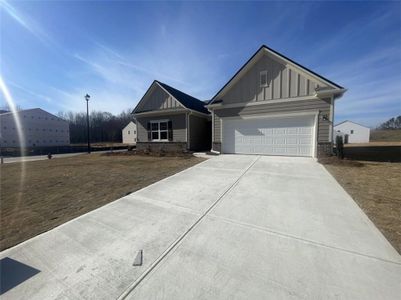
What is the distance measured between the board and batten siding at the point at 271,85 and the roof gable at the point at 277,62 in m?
0.07

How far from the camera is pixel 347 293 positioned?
1.63 metres

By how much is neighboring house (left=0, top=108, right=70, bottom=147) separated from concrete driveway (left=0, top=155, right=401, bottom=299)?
36.2 m

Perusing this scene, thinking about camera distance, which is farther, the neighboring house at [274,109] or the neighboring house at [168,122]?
the neighboring house at [168,122]

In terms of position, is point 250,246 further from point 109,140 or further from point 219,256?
point 109,140

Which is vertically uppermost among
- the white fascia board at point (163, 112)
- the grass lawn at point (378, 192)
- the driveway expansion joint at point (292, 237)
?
the white fascia board at point (163, 112)

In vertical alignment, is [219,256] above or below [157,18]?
below

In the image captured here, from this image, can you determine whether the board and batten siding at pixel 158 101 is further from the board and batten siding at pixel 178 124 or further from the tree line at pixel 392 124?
the tree line at pixel 392 124

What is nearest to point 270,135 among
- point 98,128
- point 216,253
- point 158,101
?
point 158,101

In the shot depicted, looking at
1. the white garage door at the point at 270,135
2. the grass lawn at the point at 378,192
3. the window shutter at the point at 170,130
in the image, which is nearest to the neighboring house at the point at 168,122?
the window shutter at the point at 170,130

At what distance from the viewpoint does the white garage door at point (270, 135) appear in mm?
9492

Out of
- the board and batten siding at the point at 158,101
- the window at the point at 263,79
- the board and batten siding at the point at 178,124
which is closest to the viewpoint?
the window at the point at 263,79

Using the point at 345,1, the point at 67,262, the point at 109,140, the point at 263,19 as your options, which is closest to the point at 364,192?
the point at 67,262

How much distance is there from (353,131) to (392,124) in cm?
3587

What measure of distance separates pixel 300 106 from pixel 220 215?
8.66m
